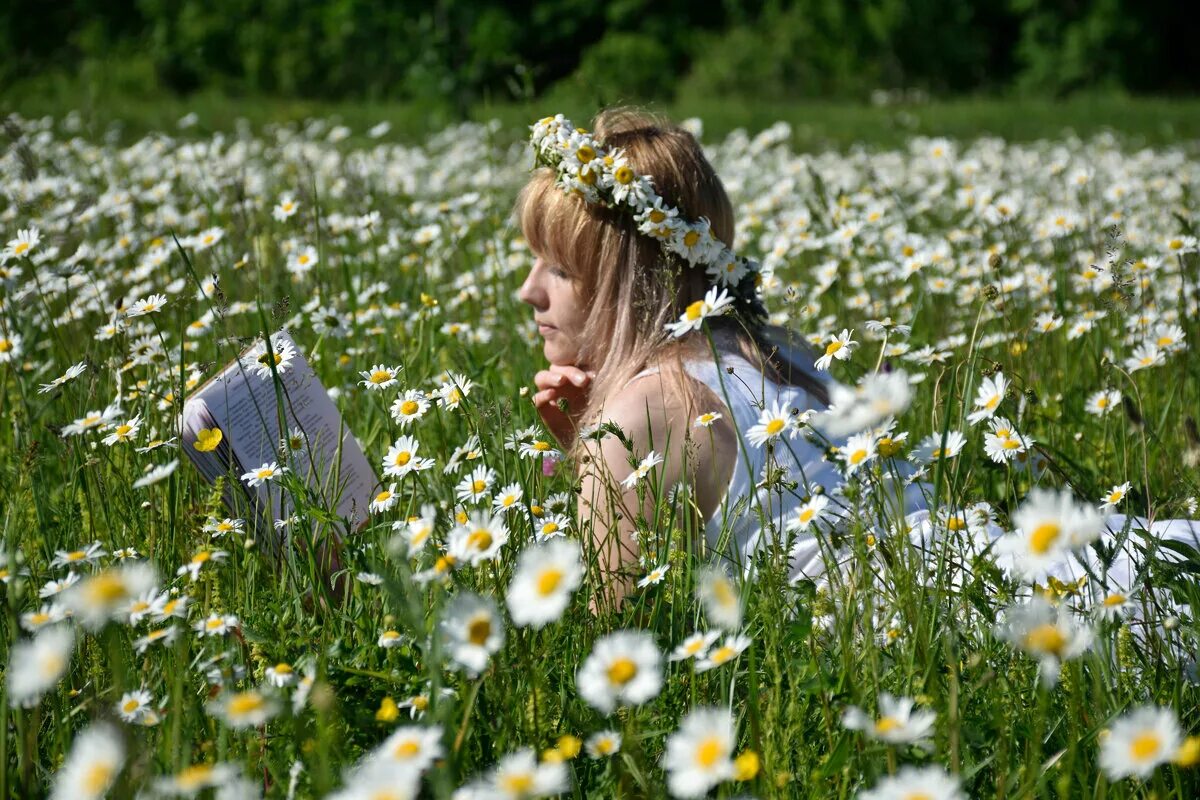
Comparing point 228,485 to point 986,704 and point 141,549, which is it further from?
point 986,704

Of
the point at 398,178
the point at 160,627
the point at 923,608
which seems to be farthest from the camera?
the point at 398,178

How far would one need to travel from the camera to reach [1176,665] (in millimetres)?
1513

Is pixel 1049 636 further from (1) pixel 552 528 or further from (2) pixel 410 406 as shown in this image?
(2) pixel 410 406

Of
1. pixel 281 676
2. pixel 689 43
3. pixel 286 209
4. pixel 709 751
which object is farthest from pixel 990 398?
pixel 689 43

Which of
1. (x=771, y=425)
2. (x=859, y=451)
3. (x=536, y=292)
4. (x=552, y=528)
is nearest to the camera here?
(x=859, y=451)

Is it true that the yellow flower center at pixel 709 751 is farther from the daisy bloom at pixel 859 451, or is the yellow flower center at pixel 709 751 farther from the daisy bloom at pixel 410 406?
the daisy bloom at pixel 410 406

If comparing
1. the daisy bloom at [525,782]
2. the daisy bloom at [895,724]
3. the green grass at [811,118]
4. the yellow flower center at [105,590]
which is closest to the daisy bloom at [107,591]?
the yellow flower center at [105,590]

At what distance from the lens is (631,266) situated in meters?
2.40

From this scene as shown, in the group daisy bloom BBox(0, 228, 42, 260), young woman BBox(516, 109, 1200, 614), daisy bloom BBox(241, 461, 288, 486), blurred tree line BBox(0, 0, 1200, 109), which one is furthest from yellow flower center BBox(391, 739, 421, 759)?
blurred tree line BBox(0, 0, 1200, 109)

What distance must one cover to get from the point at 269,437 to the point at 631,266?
877mm

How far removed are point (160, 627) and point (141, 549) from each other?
328 mm

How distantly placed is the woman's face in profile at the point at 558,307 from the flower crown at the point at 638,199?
19cm

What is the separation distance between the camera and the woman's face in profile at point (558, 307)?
8.17 feet

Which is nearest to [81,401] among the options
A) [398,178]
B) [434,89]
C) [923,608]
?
[923,608]
